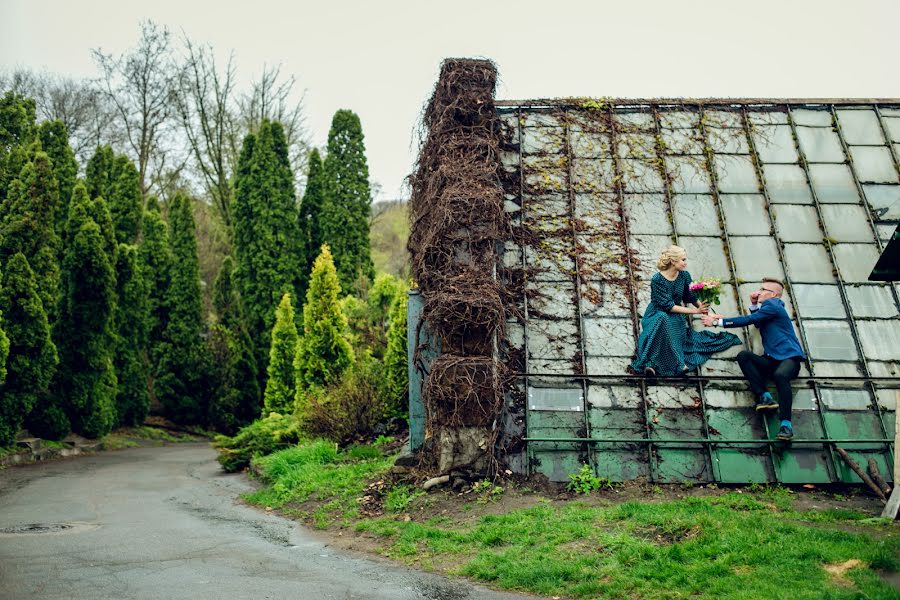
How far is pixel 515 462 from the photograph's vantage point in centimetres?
938

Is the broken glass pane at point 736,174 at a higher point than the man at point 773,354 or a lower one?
higher

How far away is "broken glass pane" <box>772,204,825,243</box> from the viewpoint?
434 inches

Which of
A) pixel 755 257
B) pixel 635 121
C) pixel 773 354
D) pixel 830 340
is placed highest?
pixel 635 121

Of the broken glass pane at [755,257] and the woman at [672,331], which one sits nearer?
the woman at [672,331]

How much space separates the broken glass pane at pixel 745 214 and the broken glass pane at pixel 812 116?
1.91 metres

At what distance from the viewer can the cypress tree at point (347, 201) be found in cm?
3359

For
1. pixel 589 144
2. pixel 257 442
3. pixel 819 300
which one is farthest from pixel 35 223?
pixel 819 300

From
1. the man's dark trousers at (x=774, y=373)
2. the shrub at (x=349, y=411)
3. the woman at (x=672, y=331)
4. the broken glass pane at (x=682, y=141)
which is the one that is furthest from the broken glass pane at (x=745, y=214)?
the shrub at (x=349, y=411)

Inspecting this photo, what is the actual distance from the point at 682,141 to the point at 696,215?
1515 millimetres

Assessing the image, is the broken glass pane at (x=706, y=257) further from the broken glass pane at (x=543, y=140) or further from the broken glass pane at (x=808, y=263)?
the broken glass pane at (x=543, y=140)

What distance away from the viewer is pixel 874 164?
11.8 m

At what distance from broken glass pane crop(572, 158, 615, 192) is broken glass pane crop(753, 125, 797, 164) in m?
2.43

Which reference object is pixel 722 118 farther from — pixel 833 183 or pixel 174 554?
pixel 174 554

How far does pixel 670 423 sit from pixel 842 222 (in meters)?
4.38
